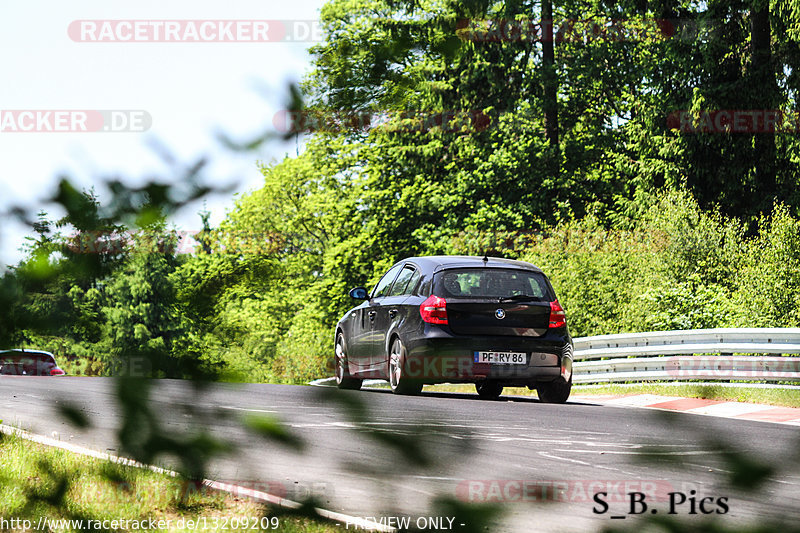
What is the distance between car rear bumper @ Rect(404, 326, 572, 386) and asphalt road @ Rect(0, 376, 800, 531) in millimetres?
9918

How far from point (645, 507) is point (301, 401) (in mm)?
649

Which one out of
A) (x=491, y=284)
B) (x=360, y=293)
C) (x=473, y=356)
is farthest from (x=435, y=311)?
(x=360, y=293)

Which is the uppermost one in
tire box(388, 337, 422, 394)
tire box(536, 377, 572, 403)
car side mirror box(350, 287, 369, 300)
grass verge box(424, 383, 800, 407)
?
car side mirror box(350, 287, 369, 300)

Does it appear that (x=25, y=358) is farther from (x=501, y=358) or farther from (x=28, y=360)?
(x=501, y=358)

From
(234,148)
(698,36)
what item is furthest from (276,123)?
(698,36)

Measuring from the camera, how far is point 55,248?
2.27m

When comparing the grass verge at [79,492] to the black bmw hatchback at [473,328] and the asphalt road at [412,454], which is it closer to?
the asphalt road at [412,454]

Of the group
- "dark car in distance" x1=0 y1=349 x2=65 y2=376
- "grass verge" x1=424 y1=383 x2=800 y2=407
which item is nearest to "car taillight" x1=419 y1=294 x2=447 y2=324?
"grass verge" x1=424 y1=383 x2=800 y2=407

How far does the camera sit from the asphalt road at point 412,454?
174 cm

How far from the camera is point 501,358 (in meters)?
12.5

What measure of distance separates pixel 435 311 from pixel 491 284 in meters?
0.83

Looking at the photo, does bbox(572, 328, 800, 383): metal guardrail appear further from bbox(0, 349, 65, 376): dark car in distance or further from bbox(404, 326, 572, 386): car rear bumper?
bbox(0, 349, 65, 376): dark car in distance

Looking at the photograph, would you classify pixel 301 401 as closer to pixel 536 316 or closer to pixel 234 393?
pixel 234 393

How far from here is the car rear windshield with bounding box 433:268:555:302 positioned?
12.7m
